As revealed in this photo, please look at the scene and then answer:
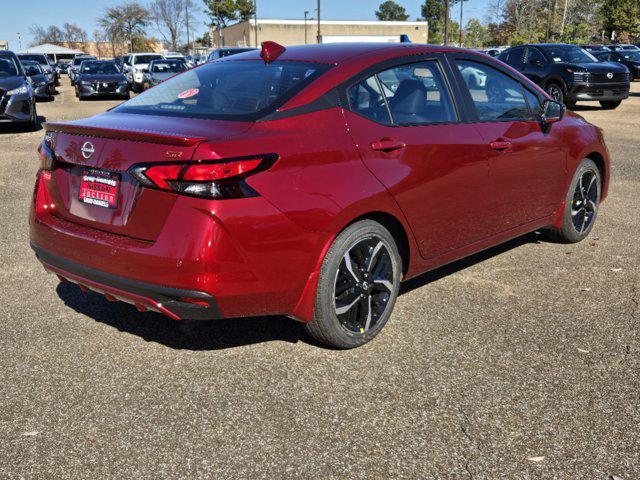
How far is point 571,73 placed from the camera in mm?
17844

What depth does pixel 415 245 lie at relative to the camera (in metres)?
4.09

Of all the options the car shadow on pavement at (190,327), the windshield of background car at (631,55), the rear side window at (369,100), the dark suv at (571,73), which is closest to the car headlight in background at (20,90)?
the car shadow on pavement at (190,327)

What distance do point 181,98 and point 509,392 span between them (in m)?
2.39

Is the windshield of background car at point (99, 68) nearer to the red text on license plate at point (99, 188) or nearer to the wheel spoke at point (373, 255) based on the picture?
the red text on license plate at point (99, 188)

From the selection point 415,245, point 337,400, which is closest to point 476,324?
point 415,245

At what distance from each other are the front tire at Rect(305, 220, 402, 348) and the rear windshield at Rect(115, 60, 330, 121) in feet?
2.64

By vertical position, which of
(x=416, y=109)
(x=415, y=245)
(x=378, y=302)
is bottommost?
(x=378, y=302)

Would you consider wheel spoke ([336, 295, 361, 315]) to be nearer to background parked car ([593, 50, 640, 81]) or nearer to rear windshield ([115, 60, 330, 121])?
rear windshield ([115, 60, 330, 121])

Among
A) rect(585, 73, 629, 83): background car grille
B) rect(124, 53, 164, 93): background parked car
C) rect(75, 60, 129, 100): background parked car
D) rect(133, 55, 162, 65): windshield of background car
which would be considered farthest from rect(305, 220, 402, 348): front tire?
rect(133, 55, 162, 65): windshield of background car

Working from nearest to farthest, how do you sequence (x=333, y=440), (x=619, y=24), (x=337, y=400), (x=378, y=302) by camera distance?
1. (x=333, y=440)
2. (x=337, y=400)
3. (x=378, y=302)
4. (x=619, y=24)

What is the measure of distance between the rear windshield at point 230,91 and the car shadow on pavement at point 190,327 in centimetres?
128

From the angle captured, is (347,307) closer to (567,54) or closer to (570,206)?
(570,206)

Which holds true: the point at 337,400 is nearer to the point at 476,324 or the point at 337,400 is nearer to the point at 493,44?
the point at 476,324

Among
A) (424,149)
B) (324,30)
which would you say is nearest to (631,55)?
(424,149)
